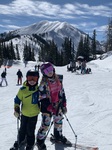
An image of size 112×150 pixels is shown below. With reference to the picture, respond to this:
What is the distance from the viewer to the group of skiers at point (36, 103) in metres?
5.62

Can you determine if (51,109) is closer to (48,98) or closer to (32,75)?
(48,98)

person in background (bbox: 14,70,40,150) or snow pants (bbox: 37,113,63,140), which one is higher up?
person in background (bbox: 14,70,40,150)

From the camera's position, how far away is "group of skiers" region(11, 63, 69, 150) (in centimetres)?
562

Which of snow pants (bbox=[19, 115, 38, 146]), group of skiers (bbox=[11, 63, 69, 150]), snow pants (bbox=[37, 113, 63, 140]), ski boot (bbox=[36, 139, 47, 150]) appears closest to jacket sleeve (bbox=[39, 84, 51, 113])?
group of skiers (bbox=[11, 63, 69, 150])

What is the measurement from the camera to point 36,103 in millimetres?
5660

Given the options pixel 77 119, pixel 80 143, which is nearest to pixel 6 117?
pixel 77 119

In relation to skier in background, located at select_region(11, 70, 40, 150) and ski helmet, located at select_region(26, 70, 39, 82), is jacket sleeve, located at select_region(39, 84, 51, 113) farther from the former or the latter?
ski helmet, located at select_region(26, 70, 39, 82)

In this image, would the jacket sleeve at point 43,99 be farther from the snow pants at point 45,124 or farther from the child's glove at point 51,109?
the snow pants at point 45,124

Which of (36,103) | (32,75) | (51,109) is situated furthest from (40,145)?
(32,75)

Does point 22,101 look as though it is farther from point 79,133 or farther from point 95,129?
point 95,129

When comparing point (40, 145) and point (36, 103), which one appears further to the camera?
point (40, 145)

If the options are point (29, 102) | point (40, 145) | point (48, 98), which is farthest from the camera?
point (40, 145)

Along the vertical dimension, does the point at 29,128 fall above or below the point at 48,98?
below

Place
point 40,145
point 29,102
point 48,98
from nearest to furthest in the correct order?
point 29,102
point 48,98
point 40,145
